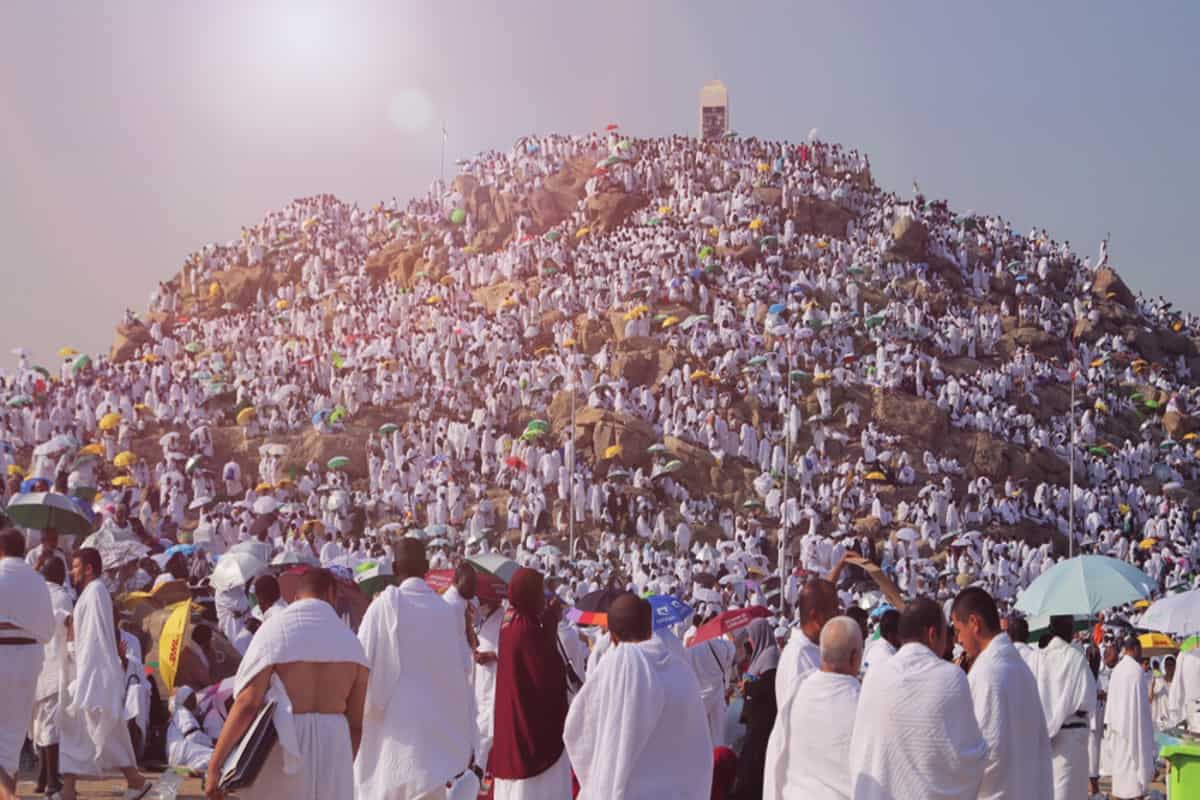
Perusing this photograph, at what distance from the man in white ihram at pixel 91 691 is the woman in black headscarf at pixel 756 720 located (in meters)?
3.91

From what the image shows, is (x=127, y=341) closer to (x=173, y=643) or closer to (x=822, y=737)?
(x=173, y=643)

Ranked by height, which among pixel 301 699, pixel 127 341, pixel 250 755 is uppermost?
pixel 127 341

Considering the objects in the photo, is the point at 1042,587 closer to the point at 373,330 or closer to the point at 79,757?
the point at 79,757

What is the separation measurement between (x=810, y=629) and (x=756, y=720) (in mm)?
1312

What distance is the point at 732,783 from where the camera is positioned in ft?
24.2

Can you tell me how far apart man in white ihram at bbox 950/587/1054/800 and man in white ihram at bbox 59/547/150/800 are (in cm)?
538

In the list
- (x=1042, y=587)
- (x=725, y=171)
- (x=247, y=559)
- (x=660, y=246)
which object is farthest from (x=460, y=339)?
(x=1042, y=587)

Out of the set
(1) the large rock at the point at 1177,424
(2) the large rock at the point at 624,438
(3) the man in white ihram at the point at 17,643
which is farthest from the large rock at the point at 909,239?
(3) the man in white ihram at the point at 17,643

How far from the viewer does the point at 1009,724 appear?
5746 mm

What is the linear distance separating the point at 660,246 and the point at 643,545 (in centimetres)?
1747

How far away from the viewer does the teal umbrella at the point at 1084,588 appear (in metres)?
10.2

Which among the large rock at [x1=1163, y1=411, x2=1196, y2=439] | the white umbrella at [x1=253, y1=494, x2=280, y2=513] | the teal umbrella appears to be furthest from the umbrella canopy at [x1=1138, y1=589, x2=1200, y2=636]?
the large rock at [x1=1163, y1=411, x2=1196, y2=439]

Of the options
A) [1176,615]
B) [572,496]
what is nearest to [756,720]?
[1176,615]

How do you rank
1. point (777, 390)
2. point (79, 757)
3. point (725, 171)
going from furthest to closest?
1. point (725, 171)
2. point (777, 390)
3. point (79, 757)
